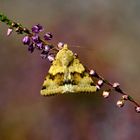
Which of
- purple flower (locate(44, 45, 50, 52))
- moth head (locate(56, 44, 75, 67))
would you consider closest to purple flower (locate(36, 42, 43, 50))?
purple flower (locate(44, 45, 50, 52))

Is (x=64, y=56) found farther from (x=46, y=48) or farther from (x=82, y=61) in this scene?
(x=82, y=61)

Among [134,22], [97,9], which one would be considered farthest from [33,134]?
[97,9]

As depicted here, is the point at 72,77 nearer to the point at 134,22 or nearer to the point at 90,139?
the point at 90,139

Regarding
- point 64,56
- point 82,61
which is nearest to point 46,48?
point 64,56

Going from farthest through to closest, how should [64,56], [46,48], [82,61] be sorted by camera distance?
[82,61]
[64,56]
[46,48]

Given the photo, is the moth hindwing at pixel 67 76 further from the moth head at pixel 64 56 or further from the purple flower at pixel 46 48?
the purple flower at pixel 46 48

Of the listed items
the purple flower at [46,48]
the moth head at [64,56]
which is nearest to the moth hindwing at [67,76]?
the moth head at [64,56]
